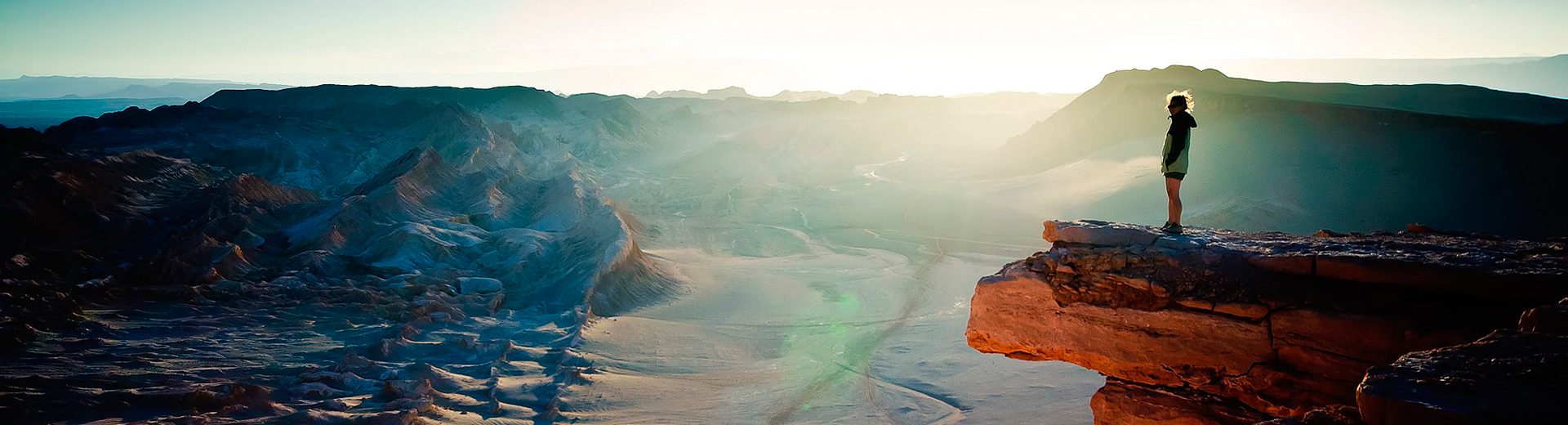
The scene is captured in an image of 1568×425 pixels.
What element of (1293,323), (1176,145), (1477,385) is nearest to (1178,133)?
(1176,145)

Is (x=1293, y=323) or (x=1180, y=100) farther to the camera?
(x=1180, y=100)

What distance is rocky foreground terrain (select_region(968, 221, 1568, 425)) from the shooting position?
3.37 m

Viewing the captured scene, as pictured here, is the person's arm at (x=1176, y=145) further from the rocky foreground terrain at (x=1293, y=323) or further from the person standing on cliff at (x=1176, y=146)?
the rocky foreground terrain at (x=1293, y=323)

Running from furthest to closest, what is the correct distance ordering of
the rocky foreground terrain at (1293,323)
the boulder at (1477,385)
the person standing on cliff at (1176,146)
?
the person standing on cliff at (1176,146) < the rocky foreground terrain at (1293,323) < the boulder at (1477,385)

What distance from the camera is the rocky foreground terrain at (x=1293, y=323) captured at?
3367 mm

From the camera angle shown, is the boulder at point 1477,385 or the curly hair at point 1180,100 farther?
Result: the curly hair at point 1180,100

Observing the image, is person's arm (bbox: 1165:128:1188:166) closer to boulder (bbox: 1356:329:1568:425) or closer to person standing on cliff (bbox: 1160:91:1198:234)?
person standing on cliff (bbox: 1160:91:1198:234)

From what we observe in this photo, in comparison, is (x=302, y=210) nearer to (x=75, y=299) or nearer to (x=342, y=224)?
(x=342, y=224)

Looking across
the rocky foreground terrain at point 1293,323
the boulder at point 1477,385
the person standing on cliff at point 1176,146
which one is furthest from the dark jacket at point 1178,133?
the boulder at point 1477,385

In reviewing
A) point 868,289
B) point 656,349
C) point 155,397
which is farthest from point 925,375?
point 155,397

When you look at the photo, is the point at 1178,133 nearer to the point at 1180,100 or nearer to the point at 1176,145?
the point at 1176,145

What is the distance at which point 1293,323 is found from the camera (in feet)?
16.5

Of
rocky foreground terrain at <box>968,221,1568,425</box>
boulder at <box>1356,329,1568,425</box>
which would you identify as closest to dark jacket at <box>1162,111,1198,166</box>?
rocky foreground terrain at <box>968,221,1568,425</box>

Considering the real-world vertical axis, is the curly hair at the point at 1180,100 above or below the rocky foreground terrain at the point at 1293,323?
above
